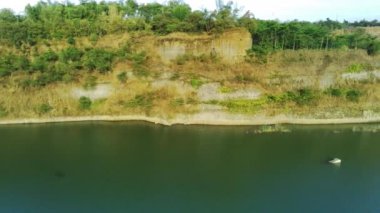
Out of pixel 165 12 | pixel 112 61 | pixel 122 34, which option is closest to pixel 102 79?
pixel 112 61

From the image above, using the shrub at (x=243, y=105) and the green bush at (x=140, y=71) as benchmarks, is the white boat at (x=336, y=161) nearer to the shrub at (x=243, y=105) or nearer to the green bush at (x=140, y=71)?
the shrub at (x=243, y=105)

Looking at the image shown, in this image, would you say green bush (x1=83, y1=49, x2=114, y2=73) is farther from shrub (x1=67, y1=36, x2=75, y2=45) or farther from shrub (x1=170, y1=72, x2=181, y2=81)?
shrub (x1=170, y1=72, x2=181, y2=81)

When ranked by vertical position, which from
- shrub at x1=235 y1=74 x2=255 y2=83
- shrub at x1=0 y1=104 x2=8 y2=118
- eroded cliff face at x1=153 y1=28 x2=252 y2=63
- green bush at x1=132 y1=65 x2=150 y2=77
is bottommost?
shrub at x1=0 y1=104 x2=8 y2=118

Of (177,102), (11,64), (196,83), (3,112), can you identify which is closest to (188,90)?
(196,83)

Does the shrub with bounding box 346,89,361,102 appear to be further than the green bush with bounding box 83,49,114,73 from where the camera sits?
No

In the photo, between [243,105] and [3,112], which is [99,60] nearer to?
[3,112]

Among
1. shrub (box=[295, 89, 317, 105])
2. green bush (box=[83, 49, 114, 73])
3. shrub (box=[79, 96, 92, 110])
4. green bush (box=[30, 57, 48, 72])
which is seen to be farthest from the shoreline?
green bush (box=[30, 57, 48, 72])

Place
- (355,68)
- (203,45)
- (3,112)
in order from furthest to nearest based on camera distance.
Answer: (203,45) → (355,68) → (3,112)
